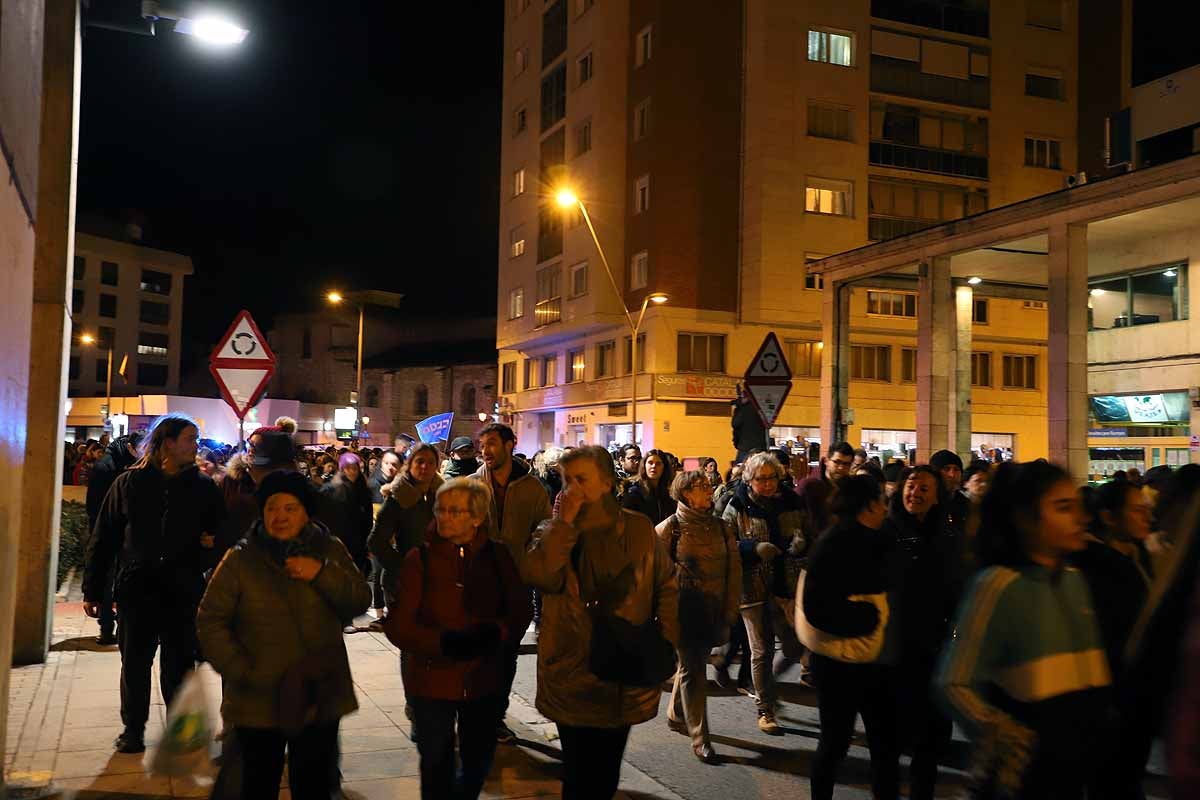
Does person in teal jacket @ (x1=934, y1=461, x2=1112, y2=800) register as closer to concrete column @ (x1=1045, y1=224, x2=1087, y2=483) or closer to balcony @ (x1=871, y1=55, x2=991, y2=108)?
concrete column @ (x1=1045, y1=224, x2=1087, y2=483)

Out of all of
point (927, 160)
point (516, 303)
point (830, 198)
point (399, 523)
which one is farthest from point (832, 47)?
point (399, 523)

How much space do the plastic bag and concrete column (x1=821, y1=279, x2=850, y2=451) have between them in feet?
78.0

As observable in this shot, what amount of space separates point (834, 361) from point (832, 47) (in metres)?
16.9

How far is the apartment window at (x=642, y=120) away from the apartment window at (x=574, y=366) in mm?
9386

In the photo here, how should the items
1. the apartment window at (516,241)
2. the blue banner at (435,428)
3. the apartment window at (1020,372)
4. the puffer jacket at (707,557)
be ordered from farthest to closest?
1. the apartment window at (516,241)
2. the apartment window at (1020,372)
3. the blue banner at (435,428)
4. the puffer jacket at (707,557)

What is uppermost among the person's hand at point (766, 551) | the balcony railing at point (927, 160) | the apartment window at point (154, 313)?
the balcony railing at point (927, 160)

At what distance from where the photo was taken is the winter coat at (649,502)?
1017 centimetres

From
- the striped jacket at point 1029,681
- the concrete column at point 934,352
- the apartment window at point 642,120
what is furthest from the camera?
the apartment window at point 642,120

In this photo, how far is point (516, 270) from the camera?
158ft

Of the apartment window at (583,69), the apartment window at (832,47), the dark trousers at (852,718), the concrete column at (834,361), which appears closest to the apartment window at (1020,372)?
the apartment window at (832,47)

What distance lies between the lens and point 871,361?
41.0 meters

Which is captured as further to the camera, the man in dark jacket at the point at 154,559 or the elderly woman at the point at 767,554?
the elderly woman at the point at 767,554

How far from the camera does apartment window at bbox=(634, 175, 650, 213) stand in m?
39.9

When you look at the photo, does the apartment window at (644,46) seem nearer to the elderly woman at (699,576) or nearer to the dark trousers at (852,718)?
the elderly woman at (699,576)
